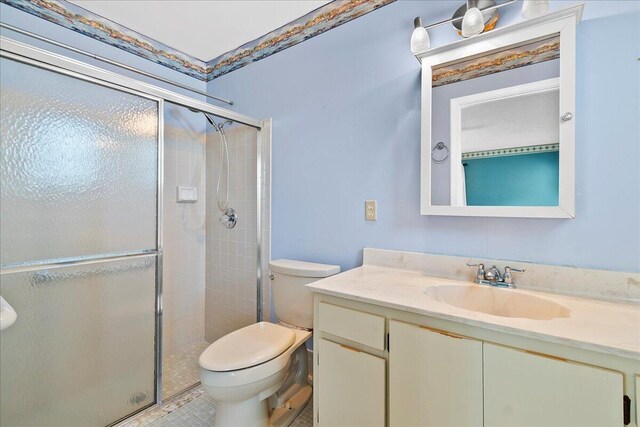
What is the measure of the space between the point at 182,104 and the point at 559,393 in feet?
6.67

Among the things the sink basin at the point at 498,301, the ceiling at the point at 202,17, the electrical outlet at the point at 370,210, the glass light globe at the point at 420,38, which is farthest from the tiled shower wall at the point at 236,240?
the sink basin at the point at 498,301

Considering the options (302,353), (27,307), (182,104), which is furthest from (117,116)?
(302,353)

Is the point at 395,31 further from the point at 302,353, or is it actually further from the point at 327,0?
the point at 302,353

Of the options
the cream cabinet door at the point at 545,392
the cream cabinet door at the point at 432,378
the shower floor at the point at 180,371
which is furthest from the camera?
the shower floor at the point at 180,371

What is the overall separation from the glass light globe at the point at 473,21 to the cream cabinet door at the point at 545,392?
1.20 m

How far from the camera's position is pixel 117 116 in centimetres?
144

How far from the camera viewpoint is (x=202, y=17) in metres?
1.83

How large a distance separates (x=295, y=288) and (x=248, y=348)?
1.29 feet

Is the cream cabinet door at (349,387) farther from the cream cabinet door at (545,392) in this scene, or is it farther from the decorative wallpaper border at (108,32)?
the decorative wallpaper border at (108,32)

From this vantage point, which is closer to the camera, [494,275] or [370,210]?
[494,275]

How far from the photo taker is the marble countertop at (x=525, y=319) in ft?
2.44

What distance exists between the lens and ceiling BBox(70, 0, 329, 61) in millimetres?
1716

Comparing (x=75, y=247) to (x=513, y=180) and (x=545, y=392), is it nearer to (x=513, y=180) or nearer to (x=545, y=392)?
(x=545, y=392)

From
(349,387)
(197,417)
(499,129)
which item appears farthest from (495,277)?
(197,417)
